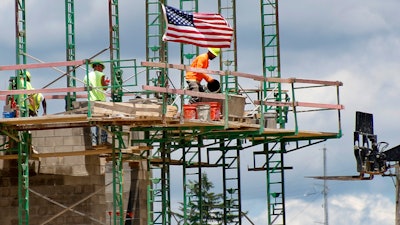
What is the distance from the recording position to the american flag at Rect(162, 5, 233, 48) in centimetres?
6406

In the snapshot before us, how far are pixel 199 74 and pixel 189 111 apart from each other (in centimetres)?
189

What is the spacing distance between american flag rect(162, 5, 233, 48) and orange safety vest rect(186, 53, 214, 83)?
3.41 ft

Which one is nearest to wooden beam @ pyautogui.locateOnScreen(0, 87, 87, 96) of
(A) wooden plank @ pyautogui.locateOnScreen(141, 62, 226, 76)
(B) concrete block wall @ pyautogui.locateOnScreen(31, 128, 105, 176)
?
→ (A) wooden plank @ pyautogui.locateOnScreen(141, 62, 226, 76)

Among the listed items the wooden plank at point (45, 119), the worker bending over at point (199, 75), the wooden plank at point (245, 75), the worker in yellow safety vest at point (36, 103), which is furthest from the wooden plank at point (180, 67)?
the worker in yellow safety vest at point (36, 103)

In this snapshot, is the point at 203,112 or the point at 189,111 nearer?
the point at 189,111

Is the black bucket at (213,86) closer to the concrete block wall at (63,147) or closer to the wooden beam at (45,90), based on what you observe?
the concrete block wall at (63,147)

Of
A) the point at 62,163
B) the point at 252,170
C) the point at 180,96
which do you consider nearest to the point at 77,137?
the point at 62,163

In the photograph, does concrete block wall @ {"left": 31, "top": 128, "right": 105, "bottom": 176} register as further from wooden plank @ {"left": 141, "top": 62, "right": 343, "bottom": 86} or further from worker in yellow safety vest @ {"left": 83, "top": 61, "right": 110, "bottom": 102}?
wooden plank @ {"left": 141, "top": 62, "right": 343, "bottom": 86}

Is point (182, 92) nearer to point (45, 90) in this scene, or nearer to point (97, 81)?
point (97, 81)

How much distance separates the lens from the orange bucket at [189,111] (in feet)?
210

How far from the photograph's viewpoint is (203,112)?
64500mm

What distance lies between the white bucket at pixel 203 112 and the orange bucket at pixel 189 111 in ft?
0.66

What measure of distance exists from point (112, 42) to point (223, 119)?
4343mm

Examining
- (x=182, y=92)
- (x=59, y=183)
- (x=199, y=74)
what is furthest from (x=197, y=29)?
(x=59, y=183)
